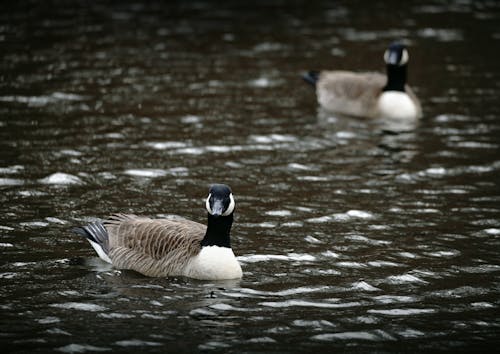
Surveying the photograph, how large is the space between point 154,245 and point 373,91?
9.79 meters

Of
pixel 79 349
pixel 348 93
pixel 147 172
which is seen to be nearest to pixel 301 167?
pixel 147 172

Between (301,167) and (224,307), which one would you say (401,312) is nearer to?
(224,307)

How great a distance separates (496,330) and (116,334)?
4.03 m

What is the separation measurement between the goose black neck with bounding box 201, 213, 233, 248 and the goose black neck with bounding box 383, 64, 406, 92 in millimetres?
9565

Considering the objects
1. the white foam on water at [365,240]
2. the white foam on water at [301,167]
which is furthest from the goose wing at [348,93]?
the white foam on water at [365,240]

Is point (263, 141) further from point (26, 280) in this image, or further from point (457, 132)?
point (26, 280)

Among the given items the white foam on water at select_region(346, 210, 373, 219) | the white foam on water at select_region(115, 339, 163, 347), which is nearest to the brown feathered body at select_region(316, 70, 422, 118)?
the white foam on water at select_region(346, 210, 373, 219)

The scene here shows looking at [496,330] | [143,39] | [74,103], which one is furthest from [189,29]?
[496,330]

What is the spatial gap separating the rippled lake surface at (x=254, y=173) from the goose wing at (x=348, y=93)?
306mm

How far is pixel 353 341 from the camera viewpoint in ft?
33.7

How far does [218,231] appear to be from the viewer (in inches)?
469

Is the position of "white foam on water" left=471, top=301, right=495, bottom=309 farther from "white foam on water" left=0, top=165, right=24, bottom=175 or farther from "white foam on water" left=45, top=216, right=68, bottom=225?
"white foam on water" left=0, top=165, right=24, bottom=175

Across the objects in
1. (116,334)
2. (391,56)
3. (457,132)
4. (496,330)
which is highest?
(391,56)

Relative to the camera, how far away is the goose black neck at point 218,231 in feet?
39.0
